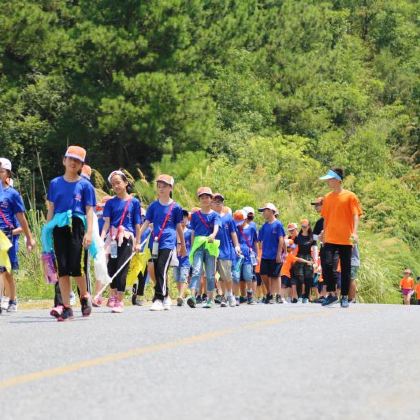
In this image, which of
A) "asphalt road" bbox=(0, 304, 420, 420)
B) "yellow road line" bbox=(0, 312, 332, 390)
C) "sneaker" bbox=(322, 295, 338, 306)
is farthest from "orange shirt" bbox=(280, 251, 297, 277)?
"yellow road line" bbox=(0, 312, 332, 390)

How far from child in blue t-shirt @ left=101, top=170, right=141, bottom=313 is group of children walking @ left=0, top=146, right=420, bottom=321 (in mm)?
13

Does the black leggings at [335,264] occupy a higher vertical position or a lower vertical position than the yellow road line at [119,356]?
higher

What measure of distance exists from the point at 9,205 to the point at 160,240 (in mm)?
2019

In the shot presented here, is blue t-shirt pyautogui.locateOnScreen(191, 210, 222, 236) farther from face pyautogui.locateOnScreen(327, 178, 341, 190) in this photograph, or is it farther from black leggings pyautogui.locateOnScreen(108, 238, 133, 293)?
face pyautogui.locateOnScreen(327, 178, 341, 190)

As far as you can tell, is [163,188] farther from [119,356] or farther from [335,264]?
[119,356]

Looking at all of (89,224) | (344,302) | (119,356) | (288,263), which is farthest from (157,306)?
(288,263)

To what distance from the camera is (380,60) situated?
69.8m

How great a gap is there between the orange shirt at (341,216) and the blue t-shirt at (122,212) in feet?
8.60

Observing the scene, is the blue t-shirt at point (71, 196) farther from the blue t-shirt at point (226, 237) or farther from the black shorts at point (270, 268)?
the black shorts at point (270, 268)

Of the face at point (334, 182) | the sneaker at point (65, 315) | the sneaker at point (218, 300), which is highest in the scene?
the face at point (334, 182)

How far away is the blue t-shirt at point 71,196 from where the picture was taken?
46.9ft

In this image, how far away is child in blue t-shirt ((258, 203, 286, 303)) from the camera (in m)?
21.9

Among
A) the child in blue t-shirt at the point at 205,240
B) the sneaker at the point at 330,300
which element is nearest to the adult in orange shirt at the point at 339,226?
the sneaker at the point at 330,300

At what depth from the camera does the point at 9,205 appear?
16.6 m
